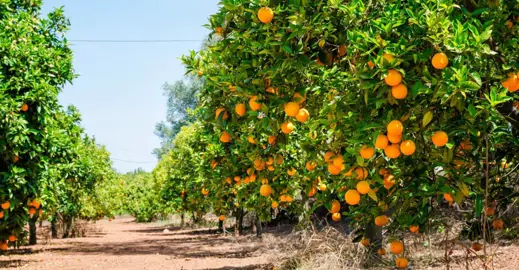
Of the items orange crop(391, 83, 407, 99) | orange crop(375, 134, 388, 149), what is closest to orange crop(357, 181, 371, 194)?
orange crop(375, 134, 388, 149)

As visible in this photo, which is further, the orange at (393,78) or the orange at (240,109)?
the orange at (240,109)

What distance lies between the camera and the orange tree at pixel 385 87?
8.91 ft

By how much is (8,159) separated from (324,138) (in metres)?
6.01

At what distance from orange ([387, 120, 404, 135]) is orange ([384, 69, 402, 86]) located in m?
0.22

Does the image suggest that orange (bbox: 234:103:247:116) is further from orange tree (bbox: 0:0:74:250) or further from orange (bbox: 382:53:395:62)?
orange tree (bbox: 0:0:74:250)

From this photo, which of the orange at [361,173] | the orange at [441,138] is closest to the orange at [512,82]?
the orange at [441,138]

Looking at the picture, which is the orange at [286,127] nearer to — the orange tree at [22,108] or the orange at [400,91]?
the orange at [400,91]

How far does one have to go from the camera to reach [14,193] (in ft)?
27.6

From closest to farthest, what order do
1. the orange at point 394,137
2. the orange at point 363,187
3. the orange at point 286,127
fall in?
the orange at point 394,137 < the orange at point 363,187 < the orange at point 286,127

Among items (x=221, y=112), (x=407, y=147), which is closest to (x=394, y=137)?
(x=407, y=147)

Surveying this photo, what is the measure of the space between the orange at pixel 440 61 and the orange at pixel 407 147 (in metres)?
0.46

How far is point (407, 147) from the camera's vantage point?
2.82 metres

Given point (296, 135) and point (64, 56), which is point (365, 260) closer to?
point (296, 135)

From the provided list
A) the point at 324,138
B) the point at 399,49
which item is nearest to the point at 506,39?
the point at 399,49
